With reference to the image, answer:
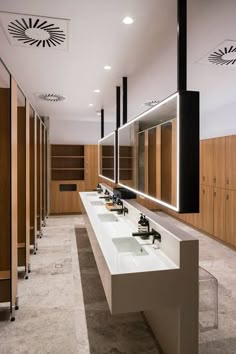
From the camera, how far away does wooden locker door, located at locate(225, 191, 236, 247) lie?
4691mm

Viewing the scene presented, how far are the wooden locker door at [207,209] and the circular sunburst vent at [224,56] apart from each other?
9.10ft

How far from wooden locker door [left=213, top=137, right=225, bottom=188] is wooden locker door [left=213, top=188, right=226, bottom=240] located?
0.15 m

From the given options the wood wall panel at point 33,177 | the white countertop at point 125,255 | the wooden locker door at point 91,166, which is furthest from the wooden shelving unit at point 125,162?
the wooden locker door at point 91,166

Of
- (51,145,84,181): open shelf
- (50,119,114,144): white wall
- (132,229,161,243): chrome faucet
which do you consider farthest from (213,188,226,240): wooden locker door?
(50,119,114,144): white wall

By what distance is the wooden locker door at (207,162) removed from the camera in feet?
17.8

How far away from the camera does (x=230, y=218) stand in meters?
4.80

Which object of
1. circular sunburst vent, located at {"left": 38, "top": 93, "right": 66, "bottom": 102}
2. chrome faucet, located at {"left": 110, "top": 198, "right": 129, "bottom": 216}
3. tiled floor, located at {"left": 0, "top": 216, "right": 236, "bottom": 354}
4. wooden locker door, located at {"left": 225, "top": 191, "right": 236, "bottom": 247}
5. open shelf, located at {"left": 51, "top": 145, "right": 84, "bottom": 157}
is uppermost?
circular sunburst vent, located at {"left": 38, "top": 93, "right": 66, "bottom": 102}

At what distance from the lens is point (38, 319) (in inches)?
101

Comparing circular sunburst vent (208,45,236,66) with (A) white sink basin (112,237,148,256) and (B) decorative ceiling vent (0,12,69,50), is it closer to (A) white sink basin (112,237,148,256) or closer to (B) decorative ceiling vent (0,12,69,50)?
(B) decorative ceiling vent (0,12,69,50)

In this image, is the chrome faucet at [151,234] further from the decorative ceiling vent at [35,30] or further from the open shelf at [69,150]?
the open shelf at [69,150]

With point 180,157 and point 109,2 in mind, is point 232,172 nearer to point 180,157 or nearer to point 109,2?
point 180,157

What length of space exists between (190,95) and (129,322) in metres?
2.10

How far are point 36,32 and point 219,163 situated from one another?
12.9 ft

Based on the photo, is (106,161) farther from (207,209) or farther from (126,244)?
(126,244)
